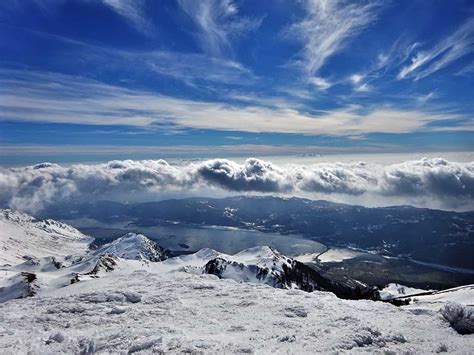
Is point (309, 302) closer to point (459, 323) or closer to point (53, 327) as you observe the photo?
point (459, 323)

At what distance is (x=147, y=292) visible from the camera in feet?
Result: 158

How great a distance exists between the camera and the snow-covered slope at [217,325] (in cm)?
2675

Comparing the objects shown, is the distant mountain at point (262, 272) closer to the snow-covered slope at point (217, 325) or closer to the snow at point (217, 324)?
the snow at point (217, 324)

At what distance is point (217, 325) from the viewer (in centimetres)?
3459

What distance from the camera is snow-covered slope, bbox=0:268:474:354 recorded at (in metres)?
26.8

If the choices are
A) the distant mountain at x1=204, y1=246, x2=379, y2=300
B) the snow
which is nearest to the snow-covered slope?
the snow

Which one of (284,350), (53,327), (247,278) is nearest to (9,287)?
(247,278)

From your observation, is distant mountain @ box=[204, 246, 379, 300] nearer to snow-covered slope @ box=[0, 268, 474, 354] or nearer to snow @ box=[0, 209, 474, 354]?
snow @ box=[0, 209, 474, 354]

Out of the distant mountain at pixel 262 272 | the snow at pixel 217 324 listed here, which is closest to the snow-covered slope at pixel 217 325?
the snow at pixel 217 324

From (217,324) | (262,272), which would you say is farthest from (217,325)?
(262,272)

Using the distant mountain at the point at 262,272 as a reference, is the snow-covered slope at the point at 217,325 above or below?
above

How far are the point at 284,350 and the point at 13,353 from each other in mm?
18693

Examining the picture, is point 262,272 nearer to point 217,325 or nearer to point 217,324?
point 217,324

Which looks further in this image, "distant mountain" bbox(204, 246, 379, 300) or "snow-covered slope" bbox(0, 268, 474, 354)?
"distant mountain" bbox(204, 246, 379, 300)
